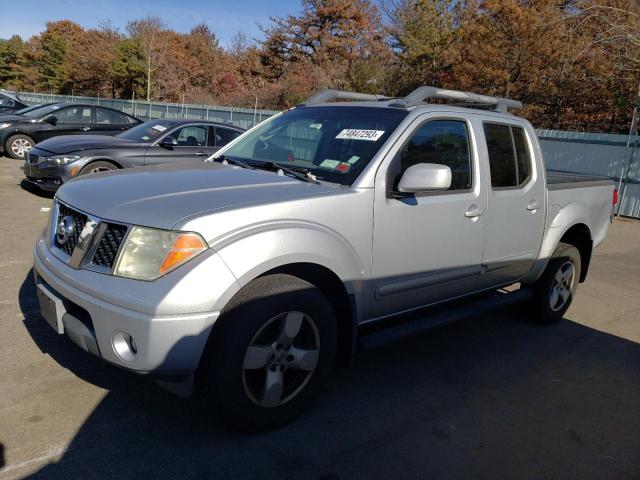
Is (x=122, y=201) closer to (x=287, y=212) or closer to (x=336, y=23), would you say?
(x=287, y=212)

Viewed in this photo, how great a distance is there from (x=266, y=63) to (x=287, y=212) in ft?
119

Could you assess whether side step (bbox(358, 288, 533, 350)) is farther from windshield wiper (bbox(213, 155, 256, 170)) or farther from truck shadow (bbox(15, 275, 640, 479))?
windshield wiper (bbox(213, 155, 256, 170))

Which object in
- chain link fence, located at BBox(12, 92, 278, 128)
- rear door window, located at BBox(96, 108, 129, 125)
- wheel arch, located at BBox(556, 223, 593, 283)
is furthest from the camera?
chain link fence, located at BBox(12, 92, 278, 128)

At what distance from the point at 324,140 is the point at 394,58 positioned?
25.4 metres

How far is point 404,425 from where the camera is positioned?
10.4 ft

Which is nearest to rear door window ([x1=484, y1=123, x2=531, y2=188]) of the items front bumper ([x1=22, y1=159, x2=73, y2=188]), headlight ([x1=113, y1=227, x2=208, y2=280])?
headlight ([x1=113, y1=227, x2=208, y2=280])

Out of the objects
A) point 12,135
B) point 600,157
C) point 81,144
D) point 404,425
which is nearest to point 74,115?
point 12,135

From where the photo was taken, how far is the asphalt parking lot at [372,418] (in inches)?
106

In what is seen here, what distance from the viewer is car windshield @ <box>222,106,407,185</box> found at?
3363mm

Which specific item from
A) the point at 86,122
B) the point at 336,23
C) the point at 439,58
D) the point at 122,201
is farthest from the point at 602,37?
the point at 336,23

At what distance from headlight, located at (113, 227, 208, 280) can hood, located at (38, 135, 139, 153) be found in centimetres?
633

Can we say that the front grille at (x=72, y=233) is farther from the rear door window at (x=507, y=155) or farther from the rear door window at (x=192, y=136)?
the rear door window at (x=192, y=136)

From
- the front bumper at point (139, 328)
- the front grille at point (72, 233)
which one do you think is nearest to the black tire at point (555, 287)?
the front bumper at point (139, 328)

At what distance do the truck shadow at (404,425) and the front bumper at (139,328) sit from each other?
0.53 meters
